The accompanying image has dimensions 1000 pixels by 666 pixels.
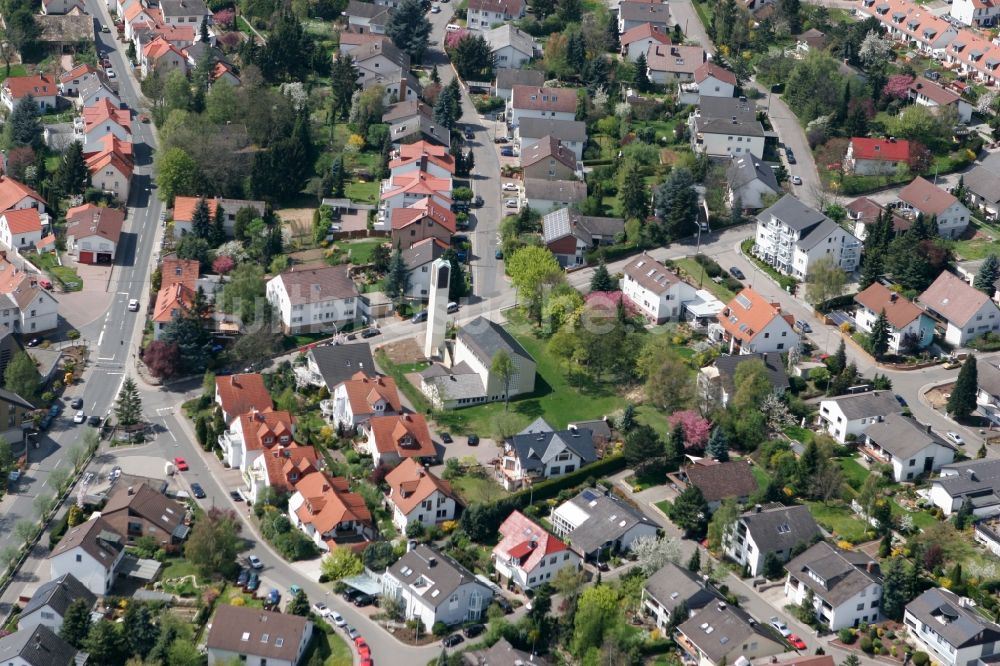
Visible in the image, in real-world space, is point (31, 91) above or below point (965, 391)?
below

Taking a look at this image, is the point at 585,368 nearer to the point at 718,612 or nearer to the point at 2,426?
the point at 718,612

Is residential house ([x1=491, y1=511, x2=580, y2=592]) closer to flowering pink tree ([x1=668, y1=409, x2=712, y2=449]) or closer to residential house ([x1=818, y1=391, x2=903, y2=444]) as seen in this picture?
flowering pink tree ([x1=668, y1=409, x2=712, y2=449])

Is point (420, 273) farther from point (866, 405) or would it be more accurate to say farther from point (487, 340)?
point (866, 405)

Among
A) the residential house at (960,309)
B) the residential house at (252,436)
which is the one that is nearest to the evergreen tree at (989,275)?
the residential house at (960,309)

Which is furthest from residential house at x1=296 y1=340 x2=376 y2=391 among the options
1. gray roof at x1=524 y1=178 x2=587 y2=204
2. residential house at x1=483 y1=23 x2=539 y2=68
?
residential house at x1=483 y1=23 x2=539 y2=68

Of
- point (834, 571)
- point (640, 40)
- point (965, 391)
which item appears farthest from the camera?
point (640, 40)

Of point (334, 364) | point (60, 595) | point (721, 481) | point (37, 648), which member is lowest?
point (334, 364)

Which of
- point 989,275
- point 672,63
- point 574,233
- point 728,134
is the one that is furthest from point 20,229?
point 989,275

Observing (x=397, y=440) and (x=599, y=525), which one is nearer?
(x=599, y=525)
